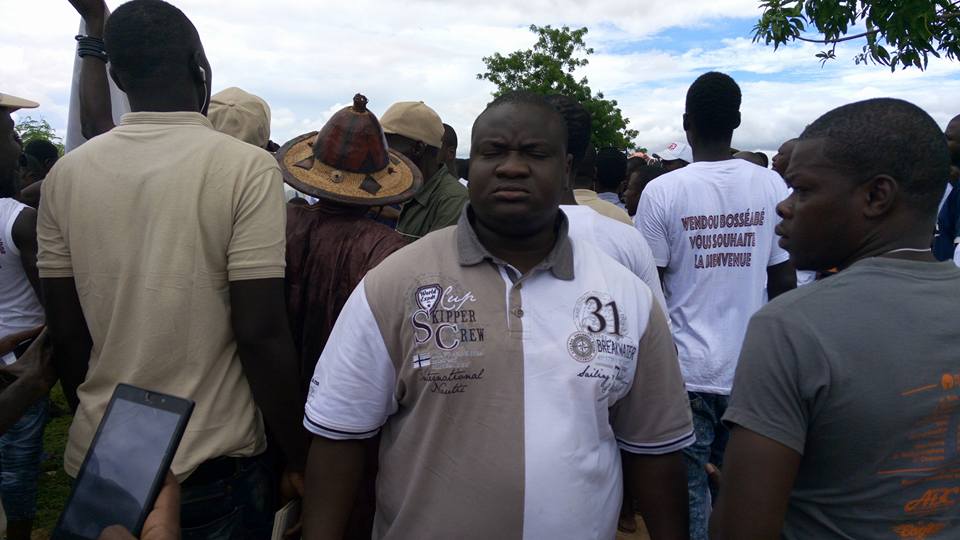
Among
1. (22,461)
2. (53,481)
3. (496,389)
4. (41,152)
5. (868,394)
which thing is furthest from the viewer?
(41,152)

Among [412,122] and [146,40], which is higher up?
[146,40]

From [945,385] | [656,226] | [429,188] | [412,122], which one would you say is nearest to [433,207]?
[429,188]

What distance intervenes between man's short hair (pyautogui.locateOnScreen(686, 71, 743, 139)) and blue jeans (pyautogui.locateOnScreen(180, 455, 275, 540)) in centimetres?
266

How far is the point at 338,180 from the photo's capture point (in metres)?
2.62

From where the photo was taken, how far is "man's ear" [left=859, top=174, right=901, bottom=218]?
169 cm

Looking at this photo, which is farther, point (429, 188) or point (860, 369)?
point (429, 188)

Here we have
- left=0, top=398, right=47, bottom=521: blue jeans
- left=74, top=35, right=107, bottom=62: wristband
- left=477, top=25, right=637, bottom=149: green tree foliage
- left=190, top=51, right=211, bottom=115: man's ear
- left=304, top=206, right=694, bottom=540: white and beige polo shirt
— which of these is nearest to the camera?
left=304, top=206, right=694, bottom=540: white and beige polo shirt

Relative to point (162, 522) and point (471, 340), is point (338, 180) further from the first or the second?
point (162, 522)

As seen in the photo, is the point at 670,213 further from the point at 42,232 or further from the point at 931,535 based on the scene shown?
the point at 42,232

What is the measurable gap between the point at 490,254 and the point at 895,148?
103 cm

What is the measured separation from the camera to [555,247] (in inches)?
78.6

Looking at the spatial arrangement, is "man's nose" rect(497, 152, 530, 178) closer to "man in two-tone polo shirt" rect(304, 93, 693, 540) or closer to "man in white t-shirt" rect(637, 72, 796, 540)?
"man in two-tone polo shirt" rect(304, 93, 693, 540)

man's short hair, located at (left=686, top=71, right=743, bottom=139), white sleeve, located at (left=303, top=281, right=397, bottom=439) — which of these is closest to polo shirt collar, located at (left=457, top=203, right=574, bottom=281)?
white sleeve, located at (left=303, top=281, right=397, bottom=439)

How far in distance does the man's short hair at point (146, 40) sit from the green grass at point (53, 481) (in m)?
2.99
